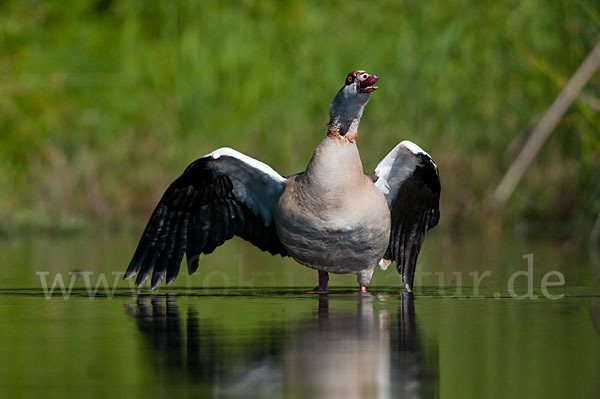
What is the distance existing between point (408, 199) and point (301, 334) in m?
3.36

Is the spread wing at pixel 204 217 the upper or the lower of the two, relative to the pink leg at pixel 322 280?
upper

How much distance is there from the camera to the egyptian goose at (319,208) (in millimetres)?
8812

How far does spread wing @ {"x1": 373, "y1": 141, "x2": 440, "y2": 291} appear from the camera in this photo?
968 cm

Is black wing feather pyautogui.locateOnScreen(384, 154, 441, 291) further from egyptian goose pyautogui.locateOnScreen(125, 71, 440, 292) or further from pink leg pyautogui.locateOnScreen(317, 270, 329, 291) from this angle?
pink leg pyautogui.locateOnScreen(317, 270, 329, 291)

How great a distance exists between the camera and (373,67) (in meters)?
18.1

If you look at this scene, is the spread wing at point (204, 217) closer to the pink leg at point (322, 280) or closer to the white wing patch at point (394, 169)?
the pink leg at point (322, 280)

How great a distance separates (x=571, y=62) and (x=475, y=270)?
3864 millimetres

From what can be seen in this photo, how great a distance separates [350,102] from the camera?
9.24 metres

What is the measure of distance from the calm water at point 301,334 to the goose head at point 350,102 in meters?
1.22

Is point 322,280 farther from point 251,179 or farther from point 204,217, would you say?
point 204,217

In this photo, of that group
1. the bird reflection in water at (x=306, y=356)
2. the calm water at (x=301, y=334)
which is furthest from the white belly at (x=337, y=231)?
the bird reflection in water at (x=306, y=356)

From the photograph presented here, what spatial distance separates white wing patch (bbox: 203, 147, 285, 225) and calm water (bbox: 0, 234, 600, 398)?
0.66 meters

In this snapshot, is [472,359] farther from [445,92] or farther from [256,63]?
[256,63]

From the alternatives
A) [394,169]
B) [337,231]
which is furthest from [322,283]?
[394,169]
